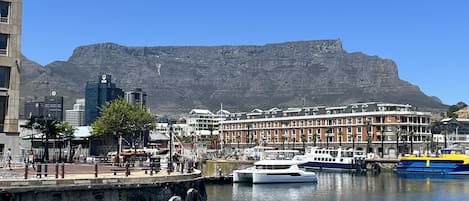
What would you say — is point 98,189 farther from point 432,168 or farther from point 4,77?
point 432,168

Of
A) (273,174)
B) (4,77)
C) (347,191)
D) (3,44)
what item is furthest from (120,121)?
(3,44)

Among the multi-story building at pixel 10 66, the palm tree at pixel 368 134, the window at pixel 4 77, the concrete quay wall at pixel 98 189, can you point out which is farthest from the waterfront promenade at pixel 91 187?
the palm tree at pixel 368 134

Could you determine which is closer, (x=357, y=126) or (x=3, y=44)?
(x=3, y=44)

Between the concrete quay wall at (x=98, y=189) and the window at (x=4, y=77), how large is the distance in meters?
27.9

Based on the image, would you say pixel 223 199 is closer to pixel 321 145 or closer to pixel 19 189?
pixel 19 189

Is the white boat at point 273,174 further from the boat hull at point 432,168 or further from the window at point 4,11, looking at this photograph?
the window at point 4,11

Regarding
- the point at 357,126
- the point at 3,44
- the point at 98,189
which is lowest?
the point at 98,189

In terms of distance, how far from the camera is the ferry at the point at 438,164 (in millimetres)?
120875

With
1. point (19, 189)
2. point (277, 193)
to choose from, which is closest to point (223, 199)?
point (277, 193)

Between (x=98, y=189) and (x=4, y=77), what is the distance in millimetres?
29662

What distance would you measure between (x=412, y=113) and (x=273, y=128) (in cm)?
4827

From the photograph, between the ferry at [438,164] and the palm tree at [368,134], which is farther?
the palm tree at [368,134]

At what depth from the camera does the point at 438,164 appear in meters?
124

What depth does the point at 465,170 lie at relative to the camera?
12050 centimetres
